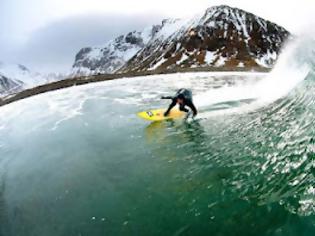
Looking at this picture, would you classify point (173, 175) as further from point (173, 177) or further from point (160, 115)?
point (160, 115)

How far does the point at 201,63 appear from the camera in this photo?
164 m

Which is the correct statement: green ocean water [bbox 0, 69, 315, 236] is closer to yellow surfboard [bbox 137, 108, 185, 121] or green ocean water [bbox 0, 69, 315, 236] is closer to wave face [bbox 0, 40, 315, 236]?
wave face [bbox 0, 40, 315, 236]

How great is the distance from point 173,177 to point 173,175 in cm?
16

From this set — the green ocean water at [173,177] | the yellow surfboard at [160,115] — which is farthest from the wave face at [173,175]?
the yellow surfboard at [160,115]

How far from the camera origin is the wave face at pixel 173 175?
7742mm

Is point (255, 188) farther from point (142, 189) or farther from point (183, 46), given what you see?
point (183, 46)

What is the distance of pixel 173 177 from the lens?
10.2 m

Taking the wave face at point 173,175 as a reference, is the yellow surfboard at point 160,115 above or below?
below

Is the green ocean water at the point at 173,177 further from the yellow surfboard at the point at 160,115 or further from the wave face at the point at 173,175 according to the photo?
the yellow surfboard at the point at 160,115

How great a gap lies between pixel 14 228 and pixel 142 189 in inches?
136

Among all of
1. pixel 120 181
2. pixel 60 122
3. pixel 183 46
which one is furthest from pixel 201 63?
pixel 120 181

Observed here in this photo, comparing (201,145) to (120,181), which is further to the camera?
(201,145)

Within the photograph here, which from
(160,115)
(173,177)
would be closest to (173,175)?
(173,177)

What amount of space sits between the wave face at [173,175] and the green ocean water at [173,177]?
0.10ft
